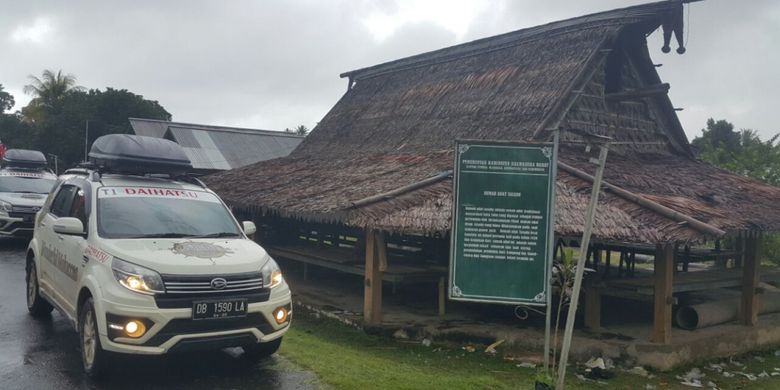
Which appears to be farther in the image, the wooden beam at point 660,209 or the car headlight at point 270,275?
the wooden beam at point 660,209

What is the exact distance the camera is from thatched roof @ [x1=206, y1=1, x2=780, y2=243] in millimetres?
8727

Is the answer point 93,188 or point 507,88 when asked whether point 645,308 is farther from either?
point 93,188

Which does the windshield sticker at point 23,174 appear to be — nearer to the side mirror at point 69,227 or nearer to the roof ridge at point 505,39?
the roof ridge at point 505,39

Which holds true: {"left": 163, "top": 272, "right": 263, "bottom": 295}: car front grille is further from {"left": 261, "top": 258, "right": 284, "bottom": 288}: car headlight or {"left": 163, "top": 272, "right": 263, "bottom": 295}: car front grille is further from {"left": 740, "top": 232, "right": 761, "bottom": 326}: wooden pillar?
{"left": 740, "top": 232, "right": 761, "bottom": 326}: wooden pillar

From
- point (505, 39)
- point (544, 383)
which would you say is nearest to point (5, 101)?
point (505, 39)

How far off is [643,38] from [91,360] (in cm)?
1236

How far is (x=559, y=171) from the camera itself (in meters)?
9.94

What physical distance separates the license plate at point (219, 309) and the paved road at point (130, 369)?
734 mm

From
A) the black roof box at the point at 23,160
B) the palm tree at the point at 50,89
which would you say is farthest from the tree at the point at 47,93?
the black roof box at the point at 23,160

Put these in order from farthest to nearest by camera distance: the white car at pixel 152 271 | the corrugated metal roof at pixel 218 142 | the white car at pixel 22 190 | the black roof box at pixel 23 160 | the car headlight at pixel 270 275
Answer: the corrugated metal roof at pixel 218 142, the black roof box at pixel 23 160, the white car at pixel 22 190, the car headlight at pixel 270 275, the white car at pixel 152 271

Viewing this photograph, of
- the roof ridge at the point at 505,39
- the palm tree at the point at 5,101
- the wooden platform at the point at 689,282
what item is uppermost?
the palm tree at the point at 5,101

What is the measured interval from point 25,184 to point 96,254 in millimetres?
12209

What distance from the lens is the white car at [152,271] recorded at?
17.5ft

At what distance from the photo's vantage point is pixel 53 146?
128 feet
